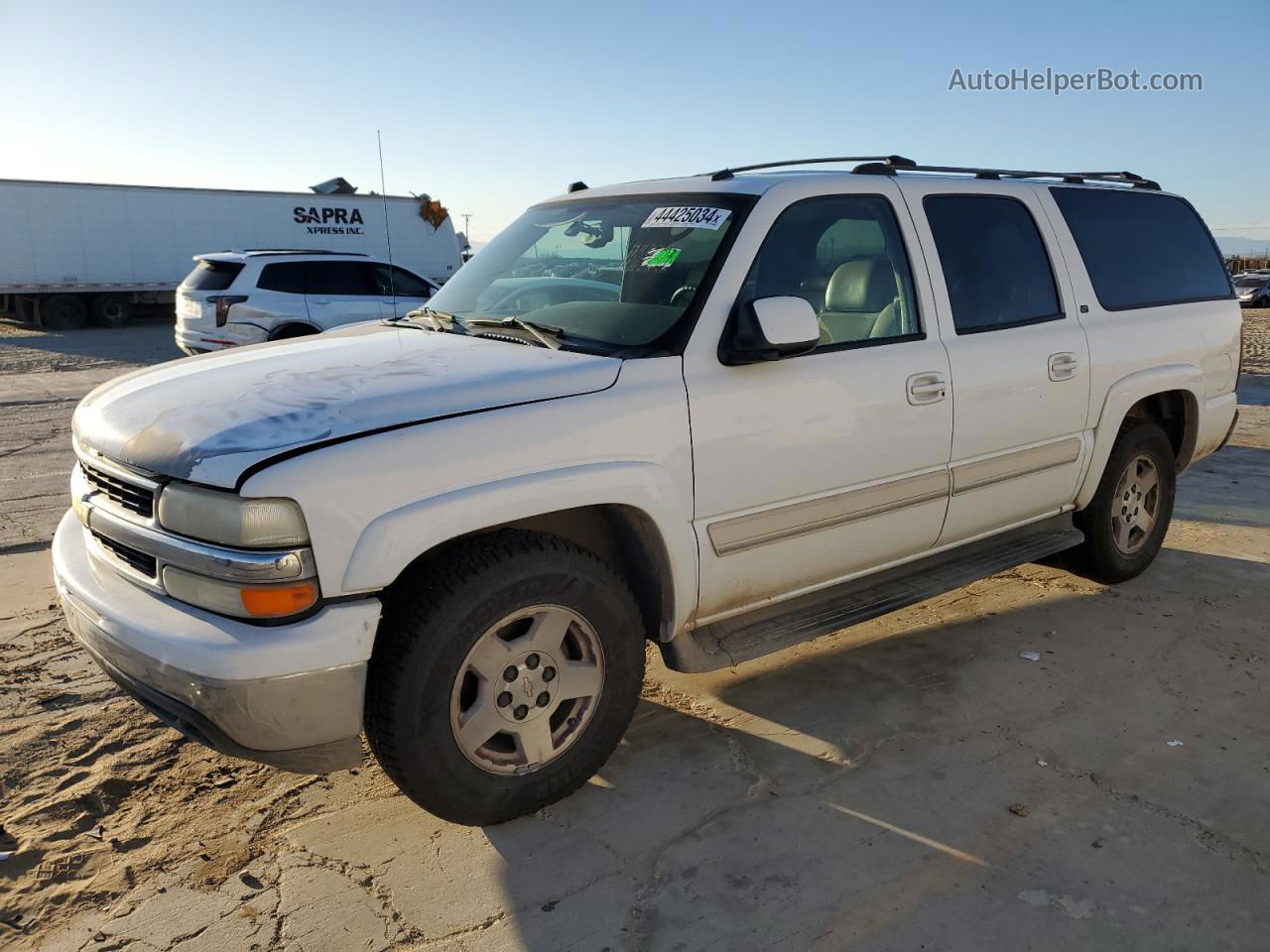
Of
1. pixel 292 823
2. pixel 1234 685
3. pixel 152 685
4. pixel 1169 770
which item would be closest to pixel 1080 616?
pixel 1234 685

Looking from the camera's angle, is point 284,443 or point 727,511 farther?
point 727,511

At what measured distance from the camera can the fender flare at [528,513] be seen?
2564mm

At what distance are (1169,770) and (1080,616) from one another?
4.77ft

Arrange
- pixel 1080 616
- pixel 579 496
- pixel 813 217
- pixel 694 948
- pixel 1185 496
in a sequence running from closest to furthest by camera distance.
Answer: pixel 694 948 < pixel 579 496 < pixel 813 217 < pixel 1080 616 < pixel 1185 496

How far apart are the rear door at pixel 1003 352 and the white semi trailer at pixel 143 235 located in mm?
18368

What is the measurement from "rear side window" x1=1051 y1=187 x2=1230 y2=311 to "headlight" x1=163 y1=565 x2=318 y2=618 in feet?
12.3

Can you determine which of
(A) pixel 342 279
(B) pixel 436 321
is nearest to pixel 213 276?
(A) pixel 342 279

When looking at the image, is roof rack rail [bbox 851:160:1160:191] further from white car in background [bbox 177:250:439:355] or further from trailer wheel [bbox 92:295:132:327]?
trailer wheel [bbox 92:295:132:327]

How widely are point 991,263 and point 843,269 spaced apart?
829mm

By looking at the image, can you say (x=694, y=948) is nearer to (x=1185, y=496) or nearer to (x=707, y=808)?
(x=707, y=808)

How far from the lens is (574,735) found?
122 inches

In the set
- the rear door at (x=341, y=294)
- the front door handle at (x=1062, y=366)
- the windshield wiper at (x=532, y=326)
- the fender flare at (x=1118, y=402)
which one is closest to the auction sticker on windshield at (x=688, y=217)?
the windshield wiper at (x=532, y=326)

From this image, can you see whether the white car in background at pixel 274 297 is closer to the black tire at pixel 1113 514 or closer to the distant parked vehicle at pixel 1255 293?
the black tire at pixel 1113 514

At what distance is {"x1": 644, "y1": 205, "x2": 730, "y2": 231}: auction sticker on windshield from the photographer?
3.48 m
